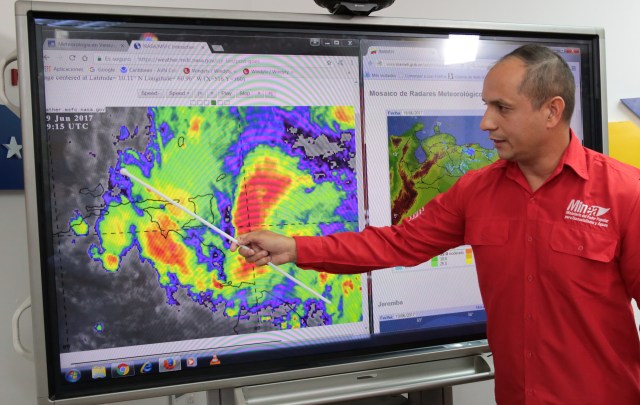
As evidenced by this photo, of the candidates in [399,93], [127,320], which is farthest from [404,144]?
[127,320]

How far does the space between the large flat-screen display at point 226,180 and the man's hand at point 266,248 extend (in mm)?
95

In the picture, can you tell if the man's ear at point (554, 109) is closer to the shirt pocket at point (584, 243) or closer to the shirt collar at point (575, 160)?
the shirt collar at point (575, 160)

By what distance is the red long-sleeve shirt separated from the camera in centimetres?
136

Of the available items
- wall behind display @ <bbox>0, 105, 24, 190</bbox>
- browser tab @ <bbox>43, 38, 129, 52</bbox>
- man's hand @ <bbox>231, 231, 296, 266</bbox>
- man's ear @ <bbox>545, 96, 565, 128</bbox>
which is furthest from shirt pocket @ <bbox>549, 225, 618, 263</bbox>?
wall behind display @ <bbox>0, 105, 24, 190</bbox>

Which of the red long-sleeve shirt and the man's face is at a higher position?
the man's face

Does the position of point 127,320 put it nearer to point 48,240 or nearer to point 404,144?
point 48,240

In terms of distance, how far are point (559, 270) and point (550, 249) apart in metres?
0.05

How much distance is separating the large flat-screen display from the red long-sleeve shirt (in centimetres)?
21

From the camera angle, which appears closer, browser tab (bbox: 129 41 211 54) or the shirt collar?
the shirt collar

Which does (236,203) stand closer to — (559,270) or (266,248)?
(266,248)

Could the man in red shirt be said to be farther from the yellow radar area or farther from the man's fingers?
the yellow radar area

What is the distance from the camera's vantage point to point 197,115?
1.56m

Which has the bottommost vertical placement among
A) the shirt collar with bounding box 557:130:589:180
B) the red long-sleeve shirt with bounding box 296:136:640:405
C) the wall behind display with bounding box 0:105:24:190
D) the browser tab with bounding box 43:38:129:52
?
the red long-sleeve shirt with bounding box 296:136:640:405

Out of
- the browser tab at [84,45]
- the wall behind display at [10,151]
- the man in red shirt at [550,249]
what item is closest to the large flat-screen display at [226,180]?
the browser tab at [84,45]
